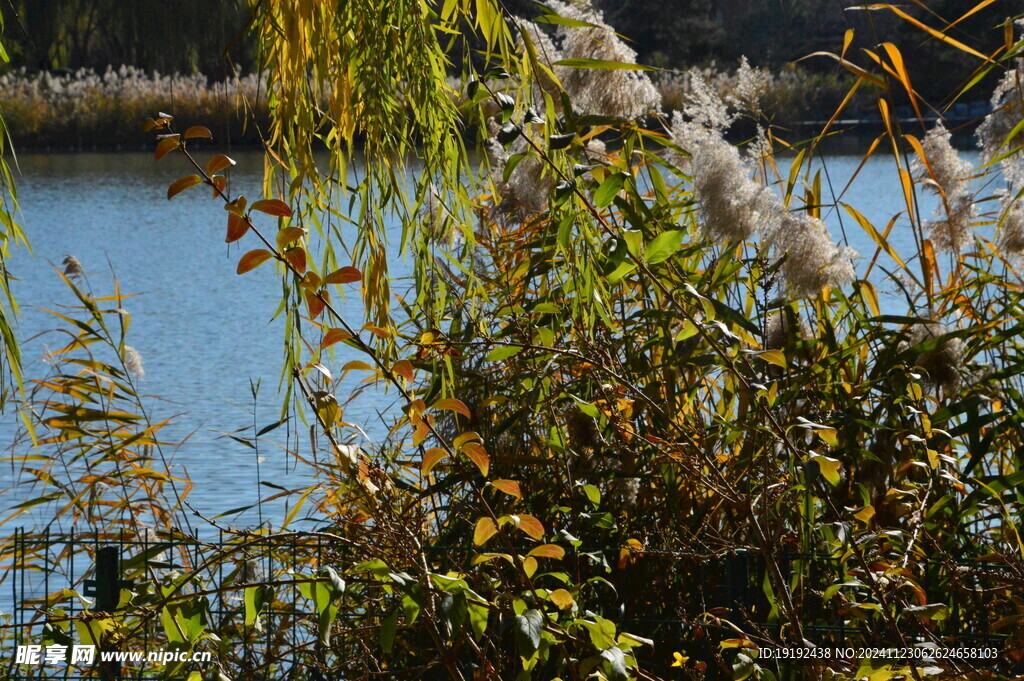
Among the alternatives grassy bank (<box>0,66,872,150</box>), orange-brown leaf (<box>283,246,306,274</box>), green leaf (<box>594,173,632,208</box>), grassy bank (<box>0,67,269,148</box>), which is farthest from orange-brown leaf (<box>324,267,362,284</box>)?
grassy bank (<box>0,67,269,148</box>)

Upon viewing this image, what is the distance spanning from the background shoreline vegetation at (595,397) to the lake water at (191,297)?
23 centimetres

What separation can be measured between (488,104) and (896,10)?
2.52 ft

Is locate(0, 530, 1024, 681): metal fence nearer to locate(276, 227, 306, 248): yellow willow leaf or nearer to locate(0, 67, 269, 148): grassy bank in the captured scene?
locate(276, 227, 306, 248): yellow willow leaf

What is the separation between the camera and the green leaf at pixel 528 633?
0.88 meters

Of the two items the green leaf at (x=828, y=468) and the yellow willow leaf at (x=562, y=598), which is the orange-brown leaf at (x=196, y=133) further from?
the green leaf at (x=828, y=468)

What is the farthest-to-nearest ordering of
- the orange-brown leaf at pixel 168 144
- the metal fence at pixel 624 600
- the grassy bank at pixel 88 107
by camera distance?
the grassy bank at pixel 88 107 → the metal fence at pixel 624 600 → the orange-brown leaf at pixel 168 144

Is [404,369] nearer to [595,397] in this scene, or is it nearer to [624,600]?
[595,397]

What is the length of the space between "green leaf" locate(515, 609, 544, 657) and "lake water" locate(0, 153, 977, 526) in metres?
0.60

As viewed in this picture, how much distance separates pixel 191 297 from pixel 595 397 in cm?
498

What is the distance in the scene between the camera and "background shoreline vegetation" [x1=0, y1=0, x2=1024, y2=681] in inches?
43.3

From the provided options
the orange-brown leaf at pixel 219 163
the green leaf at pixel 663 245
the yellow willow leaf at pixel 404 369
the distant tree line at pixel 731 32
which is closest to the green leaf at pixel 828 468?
the green leaf at pixel 663 245

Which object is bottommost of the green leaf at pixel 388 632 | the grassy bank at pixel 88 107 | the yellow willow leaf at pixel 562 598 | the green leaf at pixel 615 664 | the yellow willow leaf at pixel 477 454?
the grassy bank at pixel 88 107

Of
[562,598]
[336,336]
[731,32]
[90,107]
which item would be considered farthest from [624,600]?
[90,107]

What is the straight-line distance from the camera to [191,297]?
242 inches
